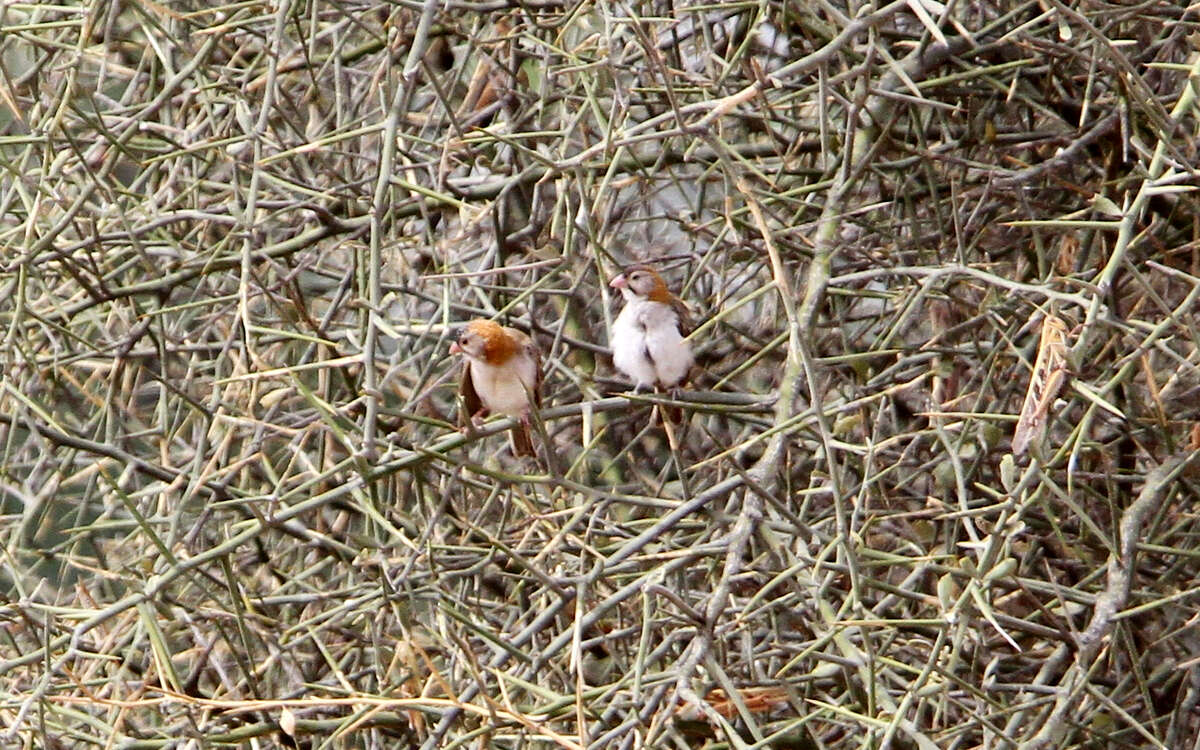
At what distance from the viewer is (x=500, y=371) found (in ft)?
13.0

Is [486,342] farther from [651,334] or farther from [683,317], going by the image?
[683,317]

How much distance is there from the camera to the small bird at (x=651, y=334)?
4289 mm

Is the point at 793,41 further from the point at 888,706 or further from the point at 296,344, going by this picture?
the point at 888,706

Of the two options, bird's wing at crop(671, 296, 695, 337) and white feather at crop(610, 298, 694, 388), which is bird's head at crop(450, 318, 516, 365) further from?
bird's wing at crop(671, 296, 695, 337)

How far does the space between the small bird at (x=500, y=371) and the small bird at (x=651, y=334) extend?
28cm

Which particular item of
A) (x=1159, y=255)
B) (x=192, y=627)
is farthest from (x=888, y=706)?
(x=192, y=627)

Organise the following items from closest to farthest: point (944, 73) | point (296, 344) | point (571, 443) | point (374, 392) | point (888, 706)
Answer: point (374, 392) < point (888, 706) < point (944, 73) < point (296, 344) < point (571, 443)

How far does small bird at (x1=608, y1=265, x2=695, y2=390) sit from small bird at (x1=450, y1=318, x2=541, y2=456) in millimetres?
285

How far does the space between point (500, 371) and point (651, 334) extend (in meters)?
0.48

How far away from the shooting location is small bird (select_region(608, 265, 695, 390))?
429 centimetres

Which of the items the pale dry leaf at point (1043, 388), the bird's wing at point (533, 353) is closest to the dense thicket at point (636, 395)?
the pale dry leaf at point (1043, 388)

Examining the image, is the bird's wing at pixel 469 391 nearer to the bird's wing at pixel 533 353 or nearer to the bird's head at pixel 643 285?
the bird's wing at pixel 533 353

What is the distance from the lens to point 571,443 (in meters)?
4.70

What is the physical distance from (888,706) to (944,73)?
5.65ft
